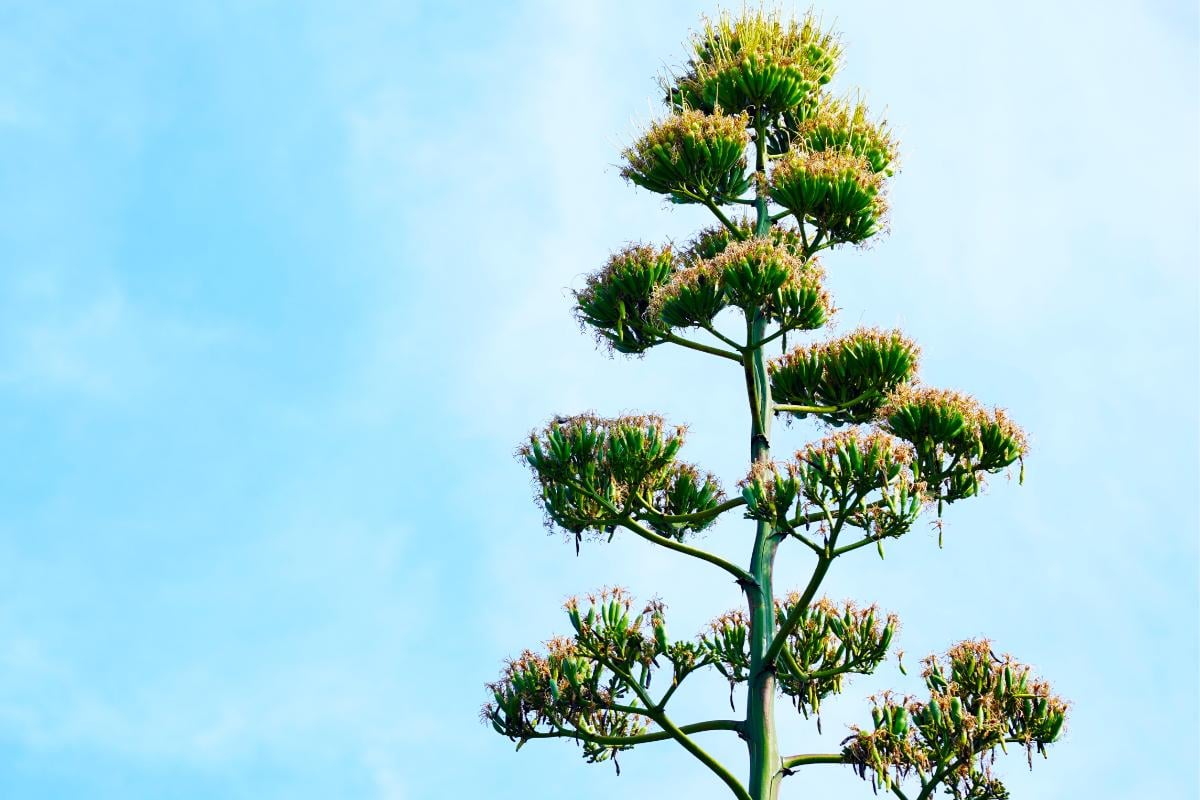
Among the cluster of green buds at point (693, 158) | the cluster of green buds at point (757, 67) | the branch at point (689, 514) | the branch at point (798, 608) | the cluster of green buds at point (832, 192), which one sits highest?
the cluster of green buds at point (757, 67)

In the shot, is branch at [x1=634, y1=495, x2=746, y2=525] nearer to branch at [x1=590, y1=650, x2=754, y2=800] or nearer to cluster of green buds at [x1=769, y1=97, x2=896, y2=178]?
branch at [x1=590, y1=650, x2=754, y2=800]

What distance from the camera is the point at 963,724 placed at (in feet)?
37.1

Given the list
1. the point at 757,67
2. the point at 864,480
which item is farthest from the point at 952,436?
the point at 757,67

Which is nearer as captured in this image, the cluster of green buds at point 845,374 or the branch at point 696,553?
the branch at point 696,553

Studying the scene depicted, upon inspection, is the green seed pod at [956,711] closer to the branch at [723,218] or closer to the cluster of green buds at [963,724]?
the cluster of green buds at [963,724]

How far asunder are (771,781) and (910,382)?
357 cm

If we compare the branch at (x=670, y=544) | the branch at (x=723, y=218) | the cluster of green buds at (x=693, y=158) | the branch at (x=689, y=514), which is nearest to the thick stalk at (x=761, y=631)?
the branch at (x=670, y=544)

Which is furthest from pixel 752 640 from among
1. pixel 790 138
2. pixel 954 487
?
pixel 790 138

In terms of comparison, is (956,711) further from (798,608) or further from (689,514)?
(689,514)

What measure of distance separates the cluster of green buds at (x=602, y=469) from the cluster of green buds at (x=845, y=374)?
1.47m

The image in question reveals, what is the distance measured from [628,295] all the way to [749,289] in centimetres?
133

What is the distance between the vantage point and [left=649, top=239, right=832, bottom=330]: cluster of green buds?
12422mm

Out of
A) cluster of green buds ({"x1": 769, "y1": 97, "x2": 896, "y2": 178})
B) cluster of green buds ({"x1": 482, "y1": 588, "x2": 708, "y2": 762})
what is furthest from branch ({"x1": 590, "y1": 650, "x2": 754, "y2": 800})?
cluster of green buds ({"x1": 769, "y1": 97, "x2": 896, "y2": 178})

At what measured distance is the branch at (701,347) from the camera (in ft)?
42.8
